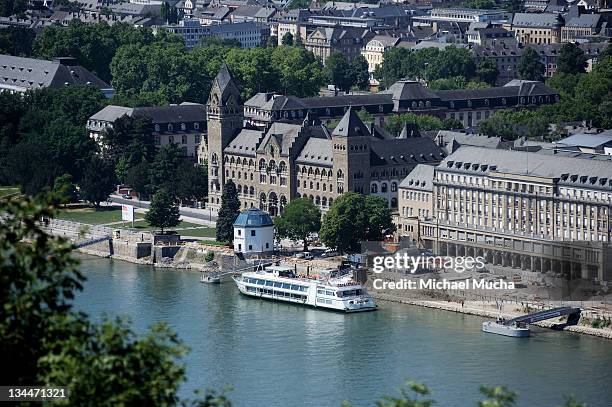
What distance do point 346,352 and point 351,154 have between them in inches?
926

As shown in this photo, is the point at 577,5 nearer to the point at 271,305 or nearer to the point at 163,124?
the point at 163,124

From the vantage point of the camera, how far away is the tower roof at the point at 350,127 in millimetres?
83125

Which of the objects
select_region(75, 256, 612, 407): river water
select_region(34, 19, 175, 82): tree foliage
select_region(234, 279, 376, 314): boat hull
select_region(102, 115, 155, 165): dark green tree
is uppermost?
select_region(34, 19, 175, 82): tree foliage

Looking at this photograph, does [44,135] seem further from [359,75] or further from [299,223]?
[359,75]

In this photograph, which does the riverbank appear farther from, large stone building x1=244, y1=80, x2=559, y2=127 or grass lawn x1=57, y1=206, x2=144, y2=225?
Answer: large stone building x1=244, y1=80, x2=559, y2=127

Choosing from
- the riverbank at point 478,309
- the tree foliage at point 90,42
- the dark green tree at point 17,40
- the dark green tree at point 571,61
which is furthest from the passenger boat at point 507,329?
the dark green tree at point 17,40

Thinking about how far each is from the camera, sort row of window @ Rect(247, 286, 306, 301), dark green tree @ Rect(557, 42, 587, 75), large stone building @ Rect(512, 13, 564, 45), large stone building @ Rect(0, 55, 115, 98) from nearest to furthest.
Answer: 1. row of window @ Rect(247, 286, 306, 301)
2. large stone building @ Rect(0, 55, 115, 98)
3. dark green tree @ Rect(557, 42, 587, 75)
4. large stone building @ Rect(512, 13, 564, 45)

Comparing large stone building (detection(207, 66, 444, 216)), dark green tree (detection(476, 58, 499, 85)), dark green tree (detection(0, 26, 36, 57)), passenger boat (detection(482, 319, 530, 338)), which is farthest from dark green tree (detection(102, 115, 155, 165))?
dark green tree (detection(0, 26, 36, 57))

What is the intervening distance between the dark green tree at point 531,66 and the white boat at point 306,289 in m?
58.9

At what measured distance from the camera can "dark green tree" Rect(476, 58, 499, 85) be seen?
425 ft

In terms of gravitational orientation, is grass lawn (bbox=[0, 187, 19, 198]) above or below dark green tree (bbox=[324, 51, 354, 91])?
below

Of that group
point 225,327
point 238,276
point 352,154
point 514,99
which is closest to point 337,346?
point 225,327

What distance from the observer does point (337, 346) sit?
202 ft

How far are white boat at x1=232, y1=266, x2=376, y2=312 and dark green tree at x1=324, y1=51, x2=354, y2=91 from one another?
58034mm
